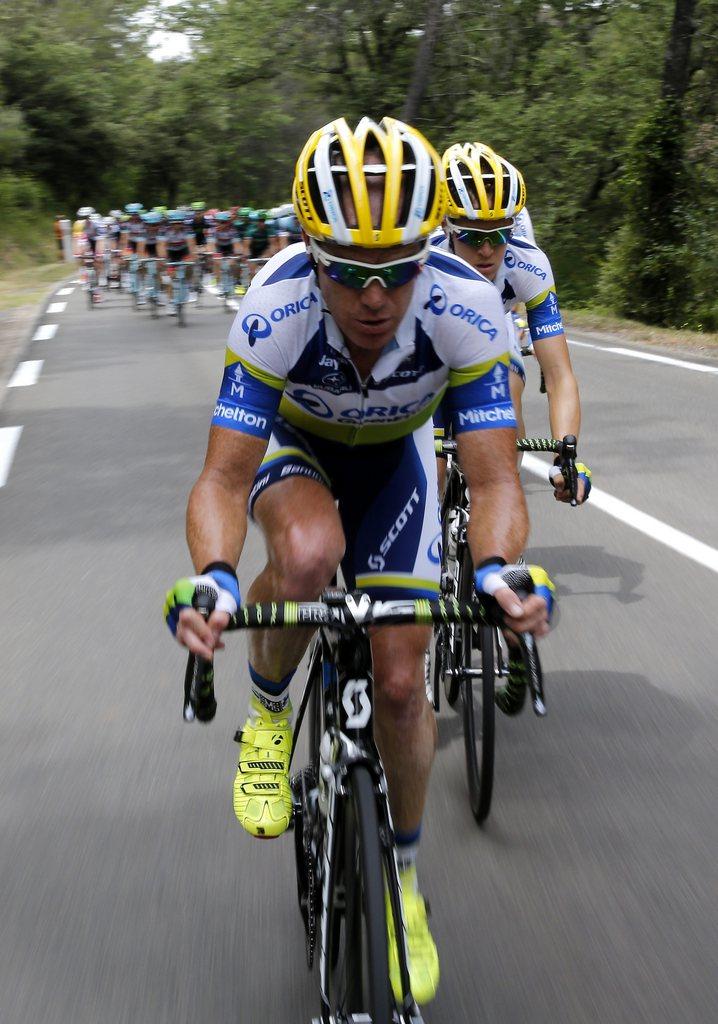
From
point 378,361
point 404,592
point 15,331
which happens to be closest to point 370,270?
point 378,361

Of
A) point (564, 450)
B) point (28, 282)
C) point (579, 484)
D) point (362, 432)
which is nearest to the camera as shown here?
point (362, 432)

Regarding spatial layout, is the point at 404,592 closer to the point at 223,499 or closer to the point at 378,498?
the point at 378,498

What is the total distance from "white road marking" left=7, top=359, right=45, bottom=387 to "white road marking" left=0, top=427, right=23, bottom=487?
2704mm

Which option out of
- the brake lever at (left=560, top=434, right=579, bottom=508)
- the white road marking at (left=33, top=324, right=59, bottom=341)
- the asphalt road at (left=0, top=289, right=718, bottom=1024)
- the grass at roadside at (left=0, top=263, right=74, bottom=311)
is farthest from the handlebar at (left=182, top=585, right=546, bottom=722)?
the grass at roadside at (left=0, top=263, right=74, bottom=311)

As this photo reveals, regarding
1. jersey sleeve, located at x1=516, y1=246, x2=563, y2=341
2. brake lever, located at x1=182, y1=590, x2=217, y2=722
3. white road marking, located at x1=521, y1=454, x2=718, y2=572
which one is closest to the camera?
brake lever, located at x1=182, y1=590, x2=217, y2=722

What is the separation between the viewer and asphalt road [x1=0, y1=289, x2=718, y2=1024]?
2.91 metres

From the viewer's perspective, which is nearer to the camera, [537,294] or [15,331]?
[537,294]

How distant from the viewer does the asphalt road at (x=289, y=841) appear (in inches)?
114

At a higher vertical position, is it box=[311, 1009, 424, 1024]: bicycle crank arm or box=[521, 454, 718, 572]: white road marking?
box=[311, 1009, 424, 1024]: bicycle crank arm

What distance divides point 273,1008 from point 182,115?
56659mm

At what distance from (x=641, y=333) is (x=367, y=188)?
15.0m

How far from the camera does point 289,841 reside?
11.9 feet

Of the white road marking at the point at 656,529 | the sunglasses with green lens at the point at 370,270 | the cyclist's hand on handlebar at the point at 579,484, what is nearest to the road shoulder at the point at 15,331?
the white road marking at the point at 656,529

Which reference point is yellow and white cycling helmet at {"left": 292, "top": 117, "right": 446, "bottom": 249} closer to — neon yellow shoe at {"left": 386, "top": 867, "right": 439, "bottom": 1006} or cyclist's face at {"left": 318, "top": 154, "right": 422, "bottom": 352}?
cyclist's face at {"left": 318, "top": 154, "right": 422, "bottom": 352}
